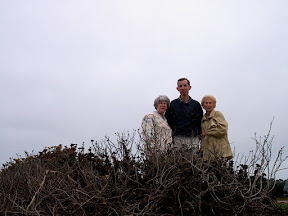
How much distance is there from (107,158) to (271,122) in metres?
2.74

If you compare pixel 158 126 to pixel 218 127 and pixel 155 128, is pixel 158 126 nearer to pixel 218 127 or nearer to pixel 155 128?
pixel 155 128

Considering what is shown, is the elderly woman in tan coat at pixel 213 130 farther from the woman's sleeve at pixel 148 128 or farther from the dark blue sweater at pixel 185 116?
the woman's sleeve at pixel 148 128

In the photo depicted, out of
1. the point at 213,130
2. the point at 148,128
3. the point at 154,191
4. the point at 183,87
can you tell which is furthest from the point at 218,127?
the point at 154,191

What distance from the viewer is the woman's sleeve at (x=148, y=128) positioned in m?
5.11

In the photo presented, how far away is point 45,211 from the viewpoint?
3.76 m

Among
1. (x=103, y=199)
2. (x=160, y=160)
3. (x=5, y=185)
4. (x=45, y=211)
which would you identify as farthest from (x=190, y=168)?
(x=5, y=185)

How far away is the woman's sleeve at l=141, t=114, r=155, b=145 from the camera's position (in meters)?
5.11

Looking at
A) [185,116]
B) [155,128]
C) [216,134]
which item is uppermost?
[185,116]

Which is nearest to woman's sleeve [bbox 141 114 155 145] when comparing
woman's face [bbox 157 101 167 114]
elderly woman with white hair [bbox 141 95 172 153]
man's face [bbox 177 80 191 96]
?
elderly woman with white hair [bbox 141 95 172 153]

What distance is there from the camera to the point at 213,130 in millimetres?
5383

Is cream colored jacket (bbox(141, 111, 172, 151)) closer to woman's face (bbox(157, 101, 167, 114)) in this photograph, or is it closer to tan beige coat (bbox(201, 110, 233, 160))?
woman's face (bbox(157, 101, 167, 114))

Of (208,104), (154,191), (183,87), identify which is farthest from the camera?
(183,87)

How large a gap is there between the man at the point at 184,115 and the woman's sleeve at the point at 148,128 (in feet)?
1.40

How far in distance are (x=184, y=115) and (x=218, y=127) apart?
661mm
